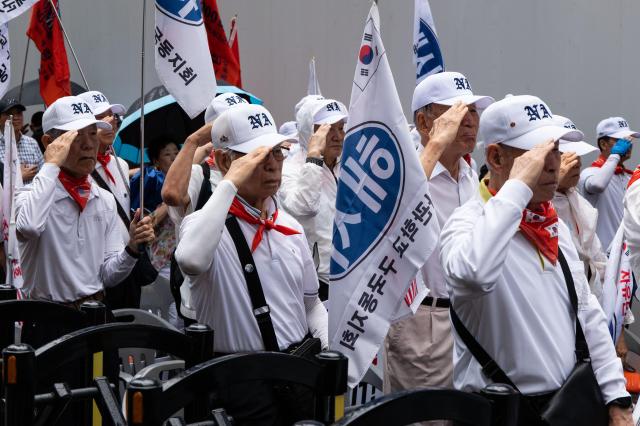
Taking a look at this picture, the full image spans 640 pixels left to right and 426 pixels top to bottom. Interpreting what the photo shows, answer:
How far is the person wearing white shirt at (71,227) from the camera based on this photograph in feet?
21.0

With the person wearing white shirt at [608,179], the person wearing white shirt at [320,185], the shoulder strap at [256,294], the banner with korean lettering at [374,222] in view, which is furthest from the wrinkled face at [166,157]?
the banner with korean lettering at [374,222]

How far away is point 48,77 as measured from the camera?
960cm

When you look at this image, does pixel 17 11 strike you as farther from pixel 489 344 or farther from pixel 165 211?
pixel 489 344

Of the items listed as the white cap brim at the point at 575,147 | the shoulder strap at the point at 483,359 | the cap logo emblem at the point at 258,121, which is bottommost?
the shoulder strap at the point at 483,359

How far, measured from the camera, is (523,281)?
402 cm

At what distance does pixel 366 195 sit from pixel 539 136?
0.73 m

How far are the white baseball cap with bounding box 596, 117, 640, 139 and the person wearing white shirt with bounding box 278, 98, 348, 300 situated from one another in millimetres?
4316

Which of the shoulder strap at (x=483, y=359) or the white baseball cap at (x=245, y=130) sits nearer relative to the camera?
the shoulder strap at (x=483, y=359)

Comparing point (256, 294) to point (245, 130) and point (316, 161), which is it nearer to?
→ point (245, 130)

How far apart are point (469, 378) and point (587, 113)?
8628 mm

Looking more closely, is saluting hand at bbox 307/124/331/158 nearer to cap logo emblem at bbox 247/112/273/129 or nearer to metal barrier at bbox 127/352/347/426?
cap logo emblem at bbox 247/112/273/129

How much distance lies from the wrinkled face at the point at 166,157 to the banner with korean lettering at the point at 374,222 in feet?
17.7

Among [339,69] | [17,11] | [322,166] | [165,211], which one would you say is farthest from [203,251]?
[339,69]

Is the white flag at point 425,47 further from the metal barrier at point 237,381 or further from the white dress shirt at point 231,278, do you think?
the metal barrier at point 237,381
